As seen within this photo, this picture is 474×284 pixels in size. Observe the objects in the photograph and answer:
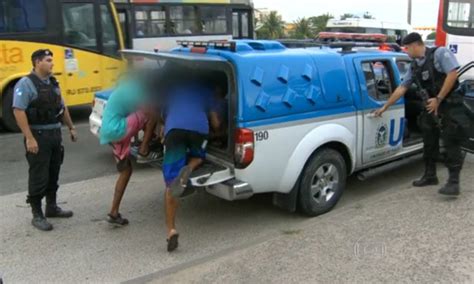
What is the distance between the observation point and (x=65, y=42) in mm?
10312

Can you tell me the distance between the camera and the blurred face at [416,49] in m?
5.57

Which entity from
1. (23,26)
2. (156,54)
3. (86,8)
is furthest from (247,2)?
(156,54)

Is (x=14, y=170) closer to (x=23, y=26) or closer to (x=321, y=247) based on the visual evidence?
(x=23, y=26)

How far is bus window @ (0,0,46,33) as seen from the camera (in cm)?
951

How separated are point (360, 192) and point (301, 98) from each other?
1.77 m

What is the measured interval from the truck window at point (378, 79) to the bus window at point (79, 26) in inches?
264

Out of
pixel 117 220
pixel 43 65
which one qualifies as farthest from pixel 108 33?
pixel 117 220

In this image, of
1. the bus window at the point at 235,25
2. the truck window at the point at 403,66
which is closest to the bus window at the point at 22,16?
the bus window at the point at 235,25

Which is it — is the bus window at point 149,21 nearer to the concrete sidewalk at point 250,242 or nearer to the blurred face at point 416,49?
the concrete sidewalk at point 250,242

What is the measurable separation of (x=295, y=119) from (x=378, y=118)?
1.32 metres

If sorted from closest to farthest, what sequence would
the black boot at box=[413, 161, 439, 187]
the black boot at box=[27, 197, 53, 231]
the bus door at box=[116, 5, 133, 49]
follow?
1. the black boot at box=[27, 197, 53, 231]
2. the black boot at box=[413, 161, 439, 187]
3. the bus door at box=[116, 5, 133, 49]

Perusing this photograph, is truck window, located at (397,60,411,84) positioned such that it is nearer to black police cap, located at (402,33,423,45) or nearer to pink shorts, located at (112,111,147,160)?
black police cap, located at (402,33,423,45)

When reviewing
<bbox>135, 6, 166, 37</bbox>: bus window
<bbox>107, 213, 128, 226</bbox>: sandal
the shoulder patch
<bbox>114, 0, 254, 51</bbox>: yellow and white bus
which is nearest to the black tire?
Answer: <bbox>107, 213, 128, 226</bbox>: sandal

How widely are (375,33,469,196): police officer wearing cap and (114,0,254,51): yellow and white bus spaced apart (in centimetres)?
823
